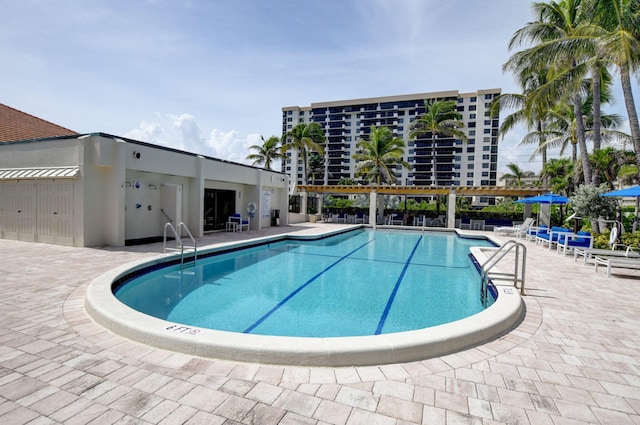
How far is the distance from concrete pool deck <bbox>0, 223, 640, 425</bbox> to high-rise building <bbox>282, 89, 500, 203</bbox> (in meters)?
60.6

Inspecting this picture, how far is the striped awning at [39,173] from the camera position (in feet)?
31.6

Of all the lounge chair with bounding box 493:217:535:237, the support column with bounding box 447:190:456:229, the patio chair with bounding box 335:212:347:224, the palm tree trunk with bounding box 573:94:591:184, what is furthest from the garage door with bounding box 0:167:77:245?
the palm tree trunk with bounding box 573:94:591:184

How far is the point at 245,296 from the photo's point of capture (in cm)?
671

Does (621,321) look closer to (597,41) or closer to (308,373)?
(308,373)

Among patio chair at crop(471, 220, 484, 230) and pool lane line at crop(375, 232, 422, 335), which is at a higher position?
patio chair at crop(471, 220, 484, 230)

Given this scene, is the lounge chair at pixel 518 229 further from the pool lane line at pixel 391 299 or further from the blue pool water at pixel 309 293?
the pool lane line at pixel 391 299

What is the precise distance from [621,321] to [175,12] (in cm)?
1133

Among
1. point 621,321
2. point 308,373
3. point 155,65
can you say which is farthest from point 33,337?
point 155,65

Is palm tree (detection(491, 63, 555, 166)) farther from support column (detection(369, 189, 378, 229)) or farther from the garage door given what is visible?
the garage door

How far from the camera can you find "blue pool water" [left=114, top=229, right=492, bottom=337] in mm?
5426

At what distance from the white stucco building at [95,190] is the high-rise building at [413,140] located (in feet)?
173

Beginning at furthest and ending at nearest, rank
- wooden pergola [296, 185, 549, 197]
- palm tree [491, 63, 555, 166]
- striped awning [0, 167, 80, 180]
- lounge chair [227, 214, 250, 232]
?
Answer: wooden pergola [296, 185, 549, 197] → palm tree [491, 63, 555, 166] → lounge chair [227, 214, 250, 232] → striped awning [0, 167, 80, 180]

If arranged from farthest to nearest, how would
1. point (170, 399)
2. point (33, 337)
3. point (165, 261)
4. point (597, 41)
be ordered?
point (597, 41) < point (165, 261) < point (33, 337) < point (170, 399)

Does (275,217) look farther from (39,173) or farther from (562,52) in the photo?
(562,52)
